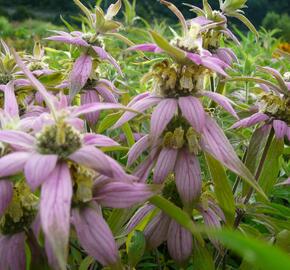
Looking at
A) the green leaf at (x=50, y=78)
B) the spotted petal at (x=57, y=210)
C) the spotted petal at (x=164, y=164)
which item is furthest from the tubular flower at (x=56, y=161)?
the green leaf at (x=50, y=78)

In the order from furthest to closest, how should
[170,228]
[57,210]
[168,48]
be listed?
[170,228]
[168,48]
[57,210]

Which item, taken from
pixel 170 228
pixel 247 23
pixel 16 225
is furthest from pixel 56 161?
pixel 247 23

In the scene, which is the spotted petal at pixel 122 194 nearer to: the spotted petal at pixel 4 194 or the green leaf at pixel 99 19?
A: the spotted petal at pixel 4 194

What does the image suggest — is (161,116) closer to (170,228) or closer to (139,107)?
(139,107)

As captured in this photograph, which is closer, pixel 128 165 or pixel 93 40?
pixel 128 165

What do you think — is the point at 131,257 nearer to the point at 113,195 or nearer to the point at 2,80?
the point at 113,195

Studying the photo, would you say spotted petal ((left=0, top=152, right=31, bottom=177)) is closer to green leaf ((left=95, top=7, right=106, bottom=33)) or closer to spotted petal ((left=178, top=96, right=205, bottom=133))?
spotted petal ((left=178, top=96, right=205, bottom=133))
